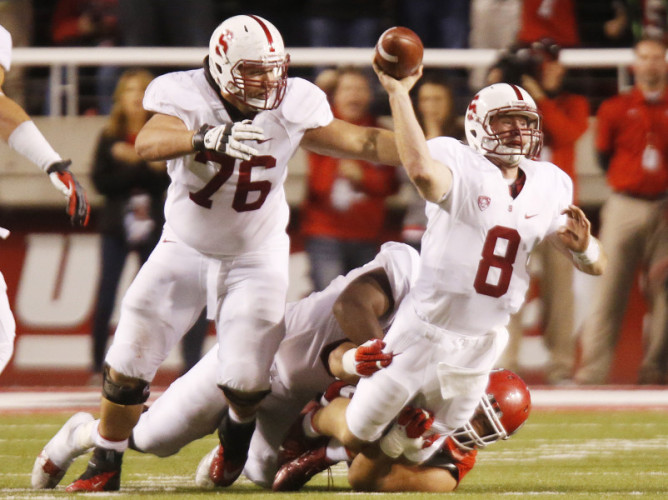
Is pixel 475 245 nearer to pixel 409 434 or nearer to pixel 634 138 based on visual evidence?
pixel 409 434

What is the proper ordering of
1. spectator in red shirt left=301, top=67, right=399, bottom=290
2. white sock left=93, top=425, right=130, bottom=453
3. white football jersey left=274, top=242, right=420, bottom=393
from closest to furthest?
white sock left=93, top=425, right=130, bottom=453
white football jersey left=274, top=242, right=420, bottom=393
spectator in red shirt left=301, top=67, right=399, bottom=290

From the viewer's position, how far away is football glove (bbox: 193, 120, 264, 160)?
394 cm

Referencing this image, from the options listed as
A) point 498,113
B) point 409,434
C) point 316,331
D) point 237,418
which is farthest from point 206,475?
point 498,113

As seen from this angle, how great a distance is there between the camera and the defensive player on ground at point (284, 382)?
4.50 m

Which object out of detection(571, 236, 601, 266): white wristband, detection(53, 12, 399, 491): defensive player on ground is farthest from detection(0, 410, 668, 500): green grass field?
detection(571, 236, 601, 266): white wristband

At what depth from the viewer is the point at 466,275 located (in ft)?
14.1

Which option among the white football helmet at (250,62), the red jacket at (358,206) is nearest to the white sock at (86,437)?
the white football helmet at (250,62)

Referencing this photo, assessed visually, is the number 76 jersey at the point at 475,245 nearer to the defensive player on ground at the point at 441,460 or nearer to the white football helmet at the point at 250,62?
the defensive player on ground at the point at 441,460

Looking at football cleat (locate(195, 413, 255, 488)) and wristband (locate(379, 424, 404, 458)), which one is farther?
football cleat (locate(195, 413, 255, 488))

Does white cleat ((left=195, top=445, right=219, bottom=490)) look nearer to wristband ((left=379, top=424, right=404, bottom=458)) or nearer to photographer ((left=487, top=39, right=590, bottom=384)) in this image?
wristband ((left=379, top=424, right=404, bottom=458))

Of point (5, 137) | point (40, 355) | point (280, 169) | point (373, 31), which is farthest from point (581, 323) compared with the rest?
point (5, 137)

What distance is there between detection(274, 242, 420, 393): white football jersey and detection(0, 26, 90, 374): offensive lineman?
834 mm

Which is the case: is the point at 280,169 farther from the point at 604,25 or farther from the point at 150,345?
the point at 604,25

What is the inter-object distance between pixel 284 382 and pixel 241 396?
341 millimetres
